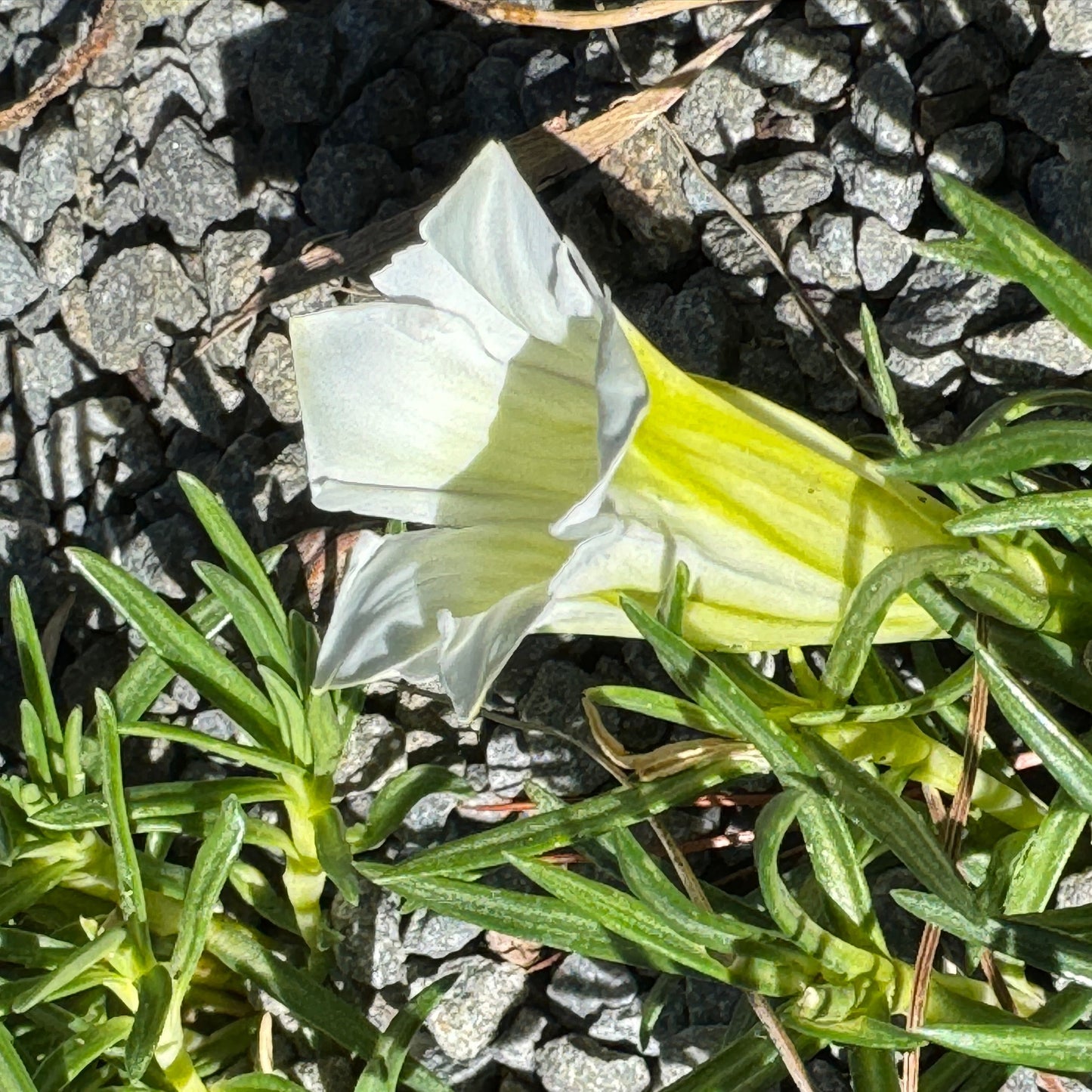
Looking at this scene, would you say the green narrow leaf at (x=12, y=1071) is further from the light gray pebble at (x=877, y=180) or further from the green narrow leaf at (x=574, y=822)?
the light gray pebble at (x=877, y=180)

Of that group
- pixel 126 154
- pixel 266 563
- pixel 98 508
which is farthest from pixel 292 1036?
pixel 126 154

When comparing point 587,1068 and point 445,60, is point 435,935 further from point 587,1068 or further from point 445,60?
point 445,60

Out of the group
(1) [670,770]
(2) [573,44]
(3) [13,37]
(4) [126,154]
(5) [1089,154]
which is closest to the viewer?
(1) [670,770]

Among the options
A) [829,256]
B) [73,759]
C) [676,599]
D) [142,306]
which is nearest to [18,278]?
[142,306]

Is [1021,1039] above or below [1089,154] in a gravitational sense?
below

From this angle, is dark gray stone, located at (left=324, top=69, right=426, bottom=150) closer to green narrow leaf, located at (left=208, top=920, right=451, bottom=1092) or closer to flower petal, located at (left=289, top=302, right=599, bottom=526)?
flower petal, located at (left=289, top=302, right=599, bottom=526)

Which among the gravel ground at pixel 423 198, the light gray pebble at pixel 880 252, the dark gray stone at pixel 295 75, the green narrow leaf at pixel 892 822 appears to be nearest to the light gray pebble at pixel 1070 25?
the gravel ground at pixel 423 198

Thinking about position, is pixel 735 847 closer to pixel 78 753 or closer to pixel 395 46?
pixel 78 753
